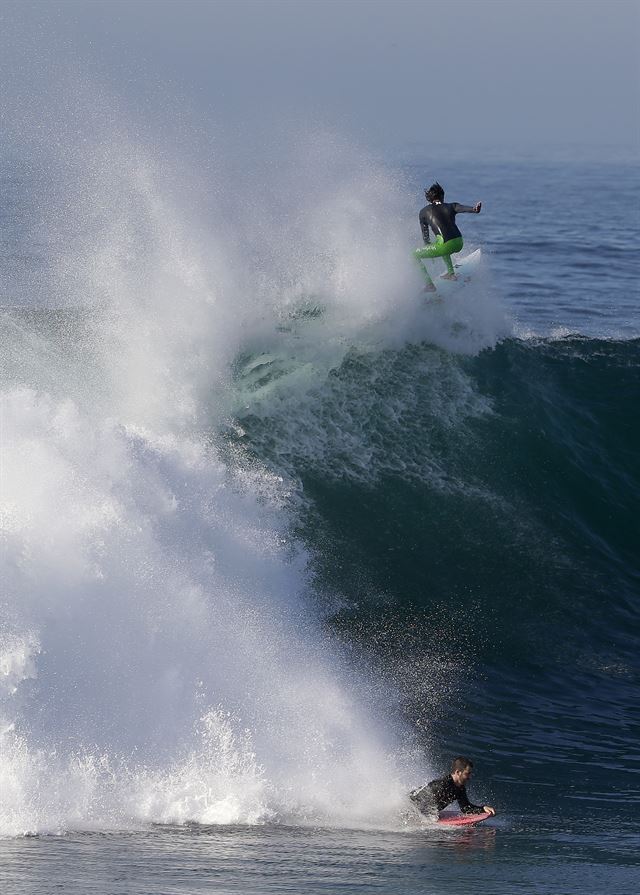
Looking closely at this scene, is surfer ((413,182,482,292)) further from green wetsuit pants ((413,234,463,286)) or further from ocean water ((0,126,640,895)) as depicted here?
ocean water ((0,126,640,895))

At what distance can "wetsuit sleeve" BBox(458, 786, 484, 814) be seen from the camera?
9.62 m

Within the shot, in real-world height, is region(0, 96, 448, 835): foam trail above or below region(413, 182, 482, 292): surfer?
below

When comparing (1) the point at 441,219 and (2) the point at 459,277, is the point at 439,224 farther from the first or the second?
(2) the point at 459,277

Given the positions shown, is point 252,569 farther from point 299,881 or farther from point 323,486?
point 299,881

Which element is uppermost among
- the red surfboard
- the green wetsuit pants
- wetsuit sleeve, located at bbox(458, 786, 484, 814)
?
the green wetsuit pants

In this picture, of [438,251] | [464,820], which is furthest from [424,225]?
[464,820]

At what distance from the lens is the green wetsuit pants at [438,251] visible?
16.1m

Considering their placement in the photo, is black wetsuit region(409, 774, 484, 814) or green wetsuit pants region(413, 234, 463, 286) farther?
green wetsuit pants region(413, 234, 463, 286)

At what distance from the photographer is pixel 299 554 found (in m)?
13.9

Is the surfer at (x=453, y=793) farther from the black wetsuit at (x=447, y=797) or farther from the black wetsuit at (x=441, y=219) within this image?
the black wetsuit at (x=441, y=219)

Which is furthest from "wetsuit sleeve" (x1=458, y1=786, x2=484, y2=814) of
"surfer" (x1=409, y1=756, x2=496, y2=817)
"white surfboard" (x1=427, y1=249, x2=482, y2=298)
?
"white surfboard" (x1=427, y1=249, x2=482, y2=298)

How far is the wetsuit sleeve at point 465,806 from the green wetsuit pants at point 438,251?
8436 millimetres

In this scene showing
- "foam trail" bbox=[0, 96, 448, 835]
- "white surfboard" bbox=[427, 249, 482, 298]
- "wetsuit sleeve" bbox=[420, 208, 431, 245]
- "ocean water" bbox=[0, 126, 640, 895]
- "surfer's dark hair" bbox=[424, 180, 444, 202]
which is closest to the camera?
"ocean water" bbox=[0, 126, 640, 895]

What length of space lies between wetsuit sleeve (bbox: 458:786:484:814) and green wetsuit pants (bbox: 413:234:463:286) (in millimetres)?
8436
